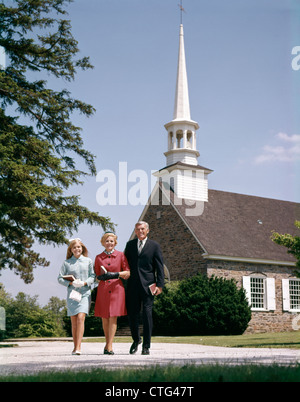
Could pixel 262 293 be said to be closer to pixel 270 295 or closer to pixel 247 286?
pixel 270 295

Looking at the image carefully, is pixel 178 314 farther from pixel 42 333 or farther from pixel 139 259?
pixel 139 259

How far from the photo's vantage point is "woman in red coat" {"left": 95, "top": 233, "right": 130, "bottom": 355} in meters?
7.32

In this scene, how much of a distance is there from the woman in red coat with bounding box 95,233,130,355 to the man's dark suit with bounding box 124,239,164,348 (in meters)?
0.12

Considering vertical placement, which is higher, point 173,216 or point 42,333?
point 173,216

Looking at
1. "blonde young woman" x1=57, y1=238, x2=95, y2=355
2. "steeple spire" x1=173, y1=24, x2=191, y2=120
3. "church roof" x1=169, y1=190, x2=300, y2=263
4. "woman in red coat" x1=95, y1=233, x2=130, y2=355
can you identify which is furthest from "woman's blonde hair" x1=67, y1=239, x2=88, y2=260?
"steeple spire" x1=173, y1=24, x2=191, y2=120

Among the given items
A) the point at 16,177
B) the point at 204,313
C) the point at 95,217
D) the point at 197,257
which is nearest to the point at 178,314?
the point at 204,313

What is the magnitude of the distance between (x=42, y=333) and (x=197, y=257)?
8.08m

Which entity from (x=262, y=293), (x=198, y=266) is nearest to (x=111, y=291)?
(x=198, y=266)

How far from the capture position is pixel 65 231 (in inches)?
629

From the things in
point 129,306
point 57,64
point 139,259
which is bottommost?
point 129,306

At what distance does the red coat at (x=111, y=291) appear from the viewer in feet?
24.0

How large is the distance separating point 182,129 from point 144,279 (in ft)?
75.0

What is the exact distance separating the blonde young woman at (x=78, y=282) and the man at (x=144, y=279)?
0.62 meters

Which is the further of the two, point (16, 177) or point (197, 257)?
point (197, 257)
